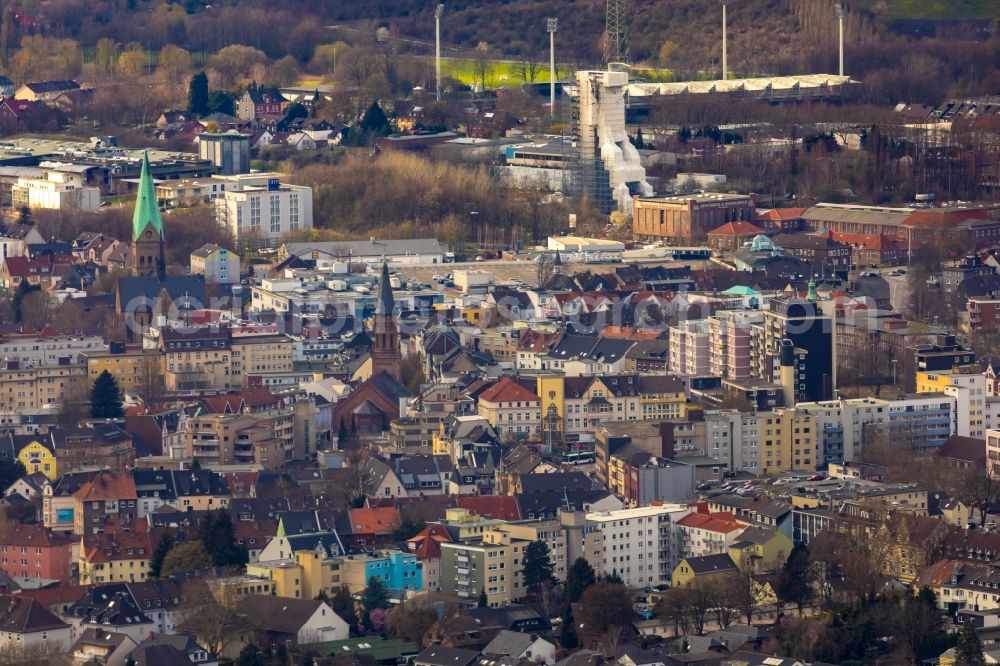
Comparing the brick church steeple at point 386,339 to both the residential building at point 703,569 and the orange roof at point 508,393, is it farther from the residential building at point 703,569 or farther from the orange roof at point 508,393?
the residential building at point 703,569

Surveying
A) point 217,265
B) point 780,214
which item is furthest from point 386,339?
point 780,214

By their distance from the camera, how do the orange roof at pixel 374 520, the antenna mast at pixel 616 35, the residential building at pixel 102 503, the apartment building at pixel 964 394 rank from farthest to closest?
the antenna mast at pixel 616 35
the apartment building at pixel 964 394
the residential building at pixel 102 503
the orange roof at pixel 374 520

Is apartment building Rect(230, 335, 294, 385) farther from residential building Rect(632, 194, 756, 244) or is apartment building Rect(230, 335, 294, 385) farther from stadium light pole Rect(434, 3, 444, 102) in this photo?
stadium light pole Rect(434, 3, 444, 102)

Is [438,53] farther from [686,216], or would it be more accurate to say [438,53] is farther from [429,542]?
[429,542]

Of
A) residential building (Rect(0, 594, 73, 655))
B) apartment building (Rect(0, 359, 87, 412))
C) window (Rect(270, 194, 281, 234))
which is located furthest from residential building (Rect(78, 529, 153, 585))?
window (Rect(270, 194, 281, 234))

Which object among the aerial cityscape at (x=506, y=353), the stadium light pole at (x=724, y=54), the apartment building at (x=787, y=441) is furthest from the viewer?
the stadium light pole at (x=724, y=54)

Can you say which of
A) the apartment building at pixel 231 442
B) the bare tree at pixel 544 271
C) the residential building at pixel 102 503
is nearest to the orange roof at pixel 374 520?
the residential building at pixel 102 503
